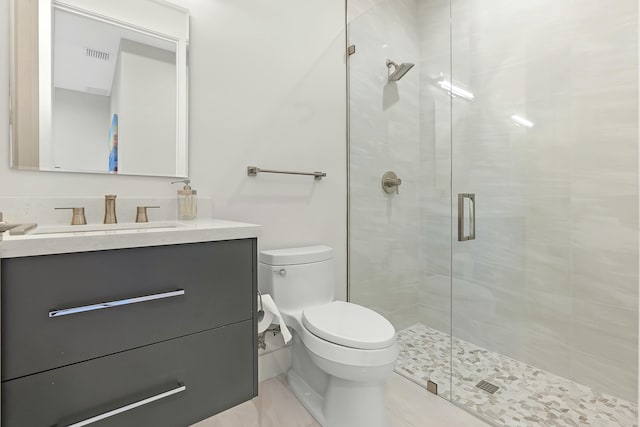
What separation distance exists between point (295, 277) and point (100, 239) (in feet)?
2.99

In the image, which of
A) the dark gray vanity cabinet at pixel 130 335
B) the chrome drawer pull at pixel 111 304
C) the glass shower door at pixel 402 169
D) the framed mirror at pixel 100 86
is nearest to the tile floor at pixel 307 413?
the glass shower door at pixel 402 169

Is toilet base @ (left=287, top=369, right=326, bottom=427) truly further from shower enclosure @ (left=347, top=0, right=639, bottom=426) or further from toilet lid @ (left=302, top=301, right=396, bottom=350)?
shower enclosure @ (left=347, top=0, right=639, bottom=426)

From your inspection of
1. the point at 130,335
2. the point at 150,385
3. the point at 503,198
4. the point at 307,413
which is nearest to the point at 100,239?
the point at 130,335

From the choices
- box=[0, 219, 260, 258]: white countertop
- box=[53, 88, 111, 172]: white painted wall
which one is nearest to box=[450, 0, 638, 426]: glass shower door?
box=[0, 219, 260, 258]: white countertop

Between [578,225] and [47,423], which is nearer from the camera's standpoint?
[47,423]

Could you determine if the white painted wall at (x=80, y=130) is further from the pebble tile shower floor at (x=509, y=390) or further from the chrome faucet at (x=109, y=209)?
the pebble tile shower floor at (x=509, y=390)

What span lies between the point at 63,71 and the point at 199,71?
0.51 meters

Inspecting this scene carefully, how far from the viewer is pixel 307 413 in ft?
4.72

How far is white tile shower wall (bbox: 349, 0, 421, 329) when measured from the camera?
2072 millimetres

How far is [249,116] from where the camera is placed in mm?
1610

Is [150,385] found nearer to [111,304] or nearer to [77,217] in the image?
[111,304]

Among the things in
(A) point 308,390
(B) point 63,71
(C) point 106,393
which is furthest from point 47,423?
(B) point 63,71

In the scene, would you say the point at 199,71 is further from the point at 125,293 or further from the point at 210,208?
the point at 125,293

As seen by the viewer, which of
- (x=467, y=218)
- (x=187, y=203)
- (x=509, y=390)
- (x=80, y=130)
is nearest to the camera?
(x=80, y=130)
